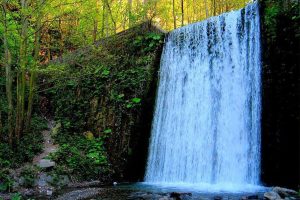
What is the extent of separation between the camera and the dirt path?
10.2 metres

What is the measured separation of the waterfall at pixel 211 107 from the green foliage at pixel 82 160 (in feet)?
5.09

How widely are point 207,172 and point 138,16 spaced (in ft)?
30.0

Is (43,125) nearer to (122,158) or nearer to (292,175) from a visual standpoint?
(122,158)

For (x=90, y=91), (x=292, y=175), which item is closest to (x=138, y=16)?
(x=90, y=91)

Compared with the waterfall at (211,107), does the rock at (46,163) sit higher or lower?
lower

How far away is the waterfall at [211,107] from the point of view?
348 inches

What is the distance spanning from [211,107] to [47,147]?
18.2ft

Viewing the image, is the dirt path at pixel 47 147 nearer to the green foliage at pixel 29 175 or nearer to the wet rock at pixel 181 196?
the green foliage at pixel 29 175

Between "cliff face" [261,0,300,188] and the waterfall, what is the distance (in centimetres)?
33

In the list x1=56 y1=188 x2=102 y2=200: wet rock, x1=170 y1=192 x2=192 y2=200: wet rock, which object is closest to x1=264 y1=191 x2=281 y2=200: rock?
x1=170 y1=192 x2=192 y2=200: wet rock

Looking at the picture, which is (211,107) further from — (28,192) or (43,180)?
(28,192)

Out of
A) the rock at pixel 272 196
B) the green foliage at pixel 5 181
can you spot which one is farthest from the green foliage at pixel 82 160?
the rock at pixel 272 196

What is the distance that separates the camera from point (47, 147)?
11078 millimetres

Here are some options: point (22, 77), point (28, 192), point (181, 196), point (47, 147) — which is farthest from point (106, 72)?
point (181, 196)
